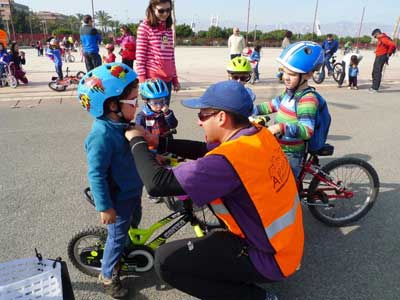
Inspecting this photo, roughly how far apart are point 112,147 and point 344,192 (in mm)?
2233

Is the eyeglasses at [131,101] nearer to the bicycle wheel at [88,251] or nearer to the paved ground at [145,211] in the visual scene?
the bicycle wheel at [88,251]

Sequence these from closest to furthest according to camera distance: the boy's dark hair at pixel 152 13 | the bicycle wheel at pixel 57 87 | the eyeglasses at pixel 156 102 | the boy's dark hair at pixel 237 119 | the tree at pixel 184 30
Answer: the boy's dark hair at pixel 237 119
the eyeglasses at pixel 156 102
the boy's dark hair at pixel 152 13
the bicycle wheel at pixel 57 87
the tree at pixel 184 30

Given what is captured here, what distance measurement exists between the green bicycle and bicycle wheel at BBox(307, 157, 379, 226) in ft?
4.17

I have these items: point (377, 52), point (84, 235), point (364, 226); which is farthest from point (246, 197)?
point (377, 52)

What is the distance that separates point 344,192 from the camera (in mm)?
3016

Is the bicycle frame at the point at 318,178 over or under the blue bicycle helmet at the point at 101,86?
under

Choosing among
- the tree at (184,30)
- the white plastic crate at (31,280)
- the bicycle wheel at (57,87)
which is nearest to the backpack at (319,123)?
the white plastic crate at (31,280)

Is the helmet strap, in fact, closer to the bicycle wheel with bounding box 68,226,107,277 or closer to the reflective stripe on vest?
the reflective stripe on vest

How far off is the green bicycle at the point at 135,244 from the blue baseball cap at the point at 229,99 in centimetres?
87

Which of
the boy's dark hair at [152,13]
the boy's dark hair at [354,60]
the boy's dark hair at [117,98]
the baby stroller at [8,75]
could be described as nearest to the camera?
the boy's dark hair at [117,98]

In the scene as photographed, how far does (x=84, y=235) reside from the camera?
2.34m

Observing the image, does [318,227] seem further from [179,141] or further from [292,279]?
[179,141]

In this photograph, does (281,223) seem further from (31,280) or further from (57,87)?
(57,87)

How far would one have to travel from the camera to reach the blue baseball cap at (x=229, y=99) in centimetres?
158
